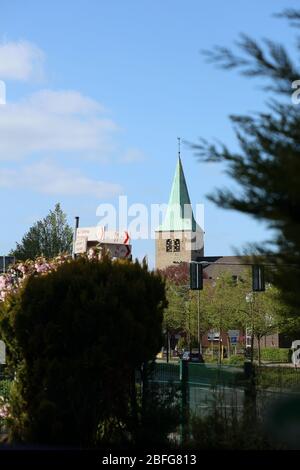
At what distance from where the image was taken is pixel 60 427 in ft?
28.7

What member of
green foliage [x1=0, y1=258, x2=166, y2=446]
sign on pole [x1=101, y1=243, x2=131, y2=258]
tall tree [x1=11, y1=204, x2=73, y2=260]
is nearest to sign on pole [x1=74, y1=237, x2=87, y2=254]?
sign on pole [x1=101, y1=243, x2=131, y2=258]

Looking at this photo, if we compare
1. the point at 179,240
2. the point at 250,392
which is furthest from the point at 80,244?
the point at 179,240

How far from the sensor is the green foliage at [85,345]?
8.73m

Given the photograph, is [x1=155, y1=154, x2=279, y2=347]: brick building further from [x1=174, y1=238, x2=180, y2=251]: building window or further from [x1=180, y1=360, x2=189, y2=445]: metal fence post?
[x1=180, y1=360, x2=189, y2=445]: metal fence post

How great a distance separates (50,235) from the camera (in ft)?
220

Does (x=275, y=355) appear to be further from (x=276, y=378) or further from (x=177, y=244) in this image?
(x=177, y=244)

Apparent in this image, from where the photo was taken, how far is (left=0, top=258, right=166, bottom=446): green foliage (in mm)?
8727

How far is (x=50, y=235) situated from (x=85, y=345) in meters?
58.9

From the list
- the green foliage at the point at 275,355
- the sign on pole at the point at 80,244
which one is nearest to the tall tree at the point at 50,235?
the green foliage at the point at 275,355

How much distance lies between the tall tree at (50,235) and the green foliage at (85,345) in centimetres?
5651

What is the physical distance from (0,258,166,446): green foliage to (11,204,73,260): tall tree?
185 ft

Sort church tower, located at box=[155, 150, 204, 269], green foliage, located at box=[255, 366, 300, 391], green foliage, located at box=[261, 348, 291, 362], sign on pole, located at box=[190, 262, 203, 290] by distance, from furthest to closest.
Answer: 1. church tower, located at box=[155, 150, 204, 269]
2. green foliage, located at box=[261, 348, 291, 362]
3. sign on pole, located at box=[190, 262, 203, 290]
4. green foliage, located at box=[255, 366, 300, 391]

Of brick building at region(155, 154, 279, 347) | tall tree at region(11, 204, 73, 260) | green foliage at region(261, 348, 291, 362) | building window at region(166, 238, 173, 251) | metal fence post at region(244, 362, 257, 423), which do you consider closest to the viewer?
metal fence post at region(244, 362, 257, 423)

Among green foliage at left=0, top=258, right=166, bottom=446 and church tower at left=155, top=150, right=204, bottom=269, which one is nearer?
green foliage at left=0, top=258, right=166, bottom=446
